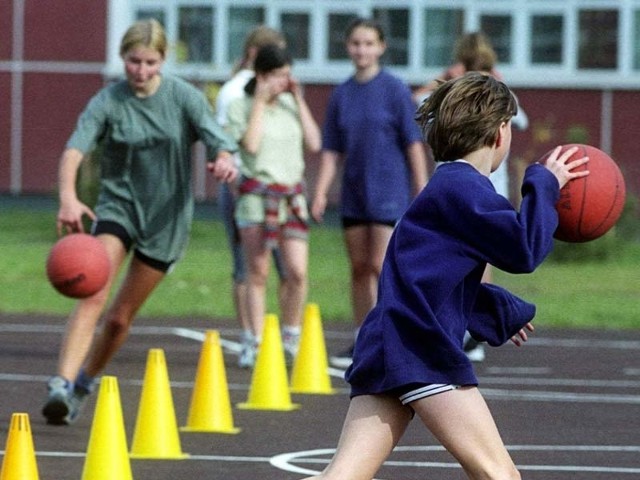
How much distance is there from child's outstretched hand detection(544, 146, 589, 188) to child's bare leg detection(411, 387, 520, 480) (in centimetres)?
83

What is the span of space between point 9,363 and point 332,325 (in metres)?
3.88

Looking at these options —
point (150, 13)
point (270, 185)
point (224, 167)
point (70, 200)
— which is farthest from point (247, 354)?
point (150, 13)

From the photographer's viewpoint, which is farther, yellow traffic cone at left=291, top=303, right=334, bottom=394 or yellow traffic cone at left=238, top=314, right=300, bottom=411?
yellow traffic cone at left=291, top=303, right=334, bottom=394

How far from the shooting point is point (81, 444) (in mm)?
9328

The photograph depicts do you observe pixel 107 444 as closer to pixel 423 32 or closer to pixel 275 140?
pixel 275 140

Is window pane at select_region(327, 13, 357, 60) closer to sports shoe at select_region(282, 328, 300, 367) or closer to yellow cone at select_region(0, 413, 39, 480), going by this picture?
sports shoe at select_region(282, 328, 300, 367)

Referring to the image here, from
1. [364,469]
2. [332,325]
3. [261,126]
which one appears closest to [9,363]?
[261,126]

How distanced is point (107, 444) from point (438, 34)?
26.0 metres

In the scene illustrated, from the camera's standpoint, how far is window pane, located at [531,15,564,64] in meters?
32.8

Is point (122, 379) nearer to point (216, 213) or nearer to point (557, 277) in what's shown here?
point (557, 277)

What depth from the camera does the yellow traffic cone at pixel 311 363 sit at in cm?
1181

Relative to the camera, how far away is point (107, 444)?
7848 millimetres

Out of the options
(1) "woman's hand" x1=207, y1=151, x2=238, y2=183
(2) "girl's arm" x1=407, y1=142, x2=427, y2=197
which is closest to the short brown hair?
(1) "woman's hand" x1=207, y1=151, x2=238, y2=183

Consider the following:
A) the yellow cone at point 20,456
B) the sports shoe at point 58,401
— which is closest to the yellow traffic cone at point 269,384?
the sports shoe at point 58,401
